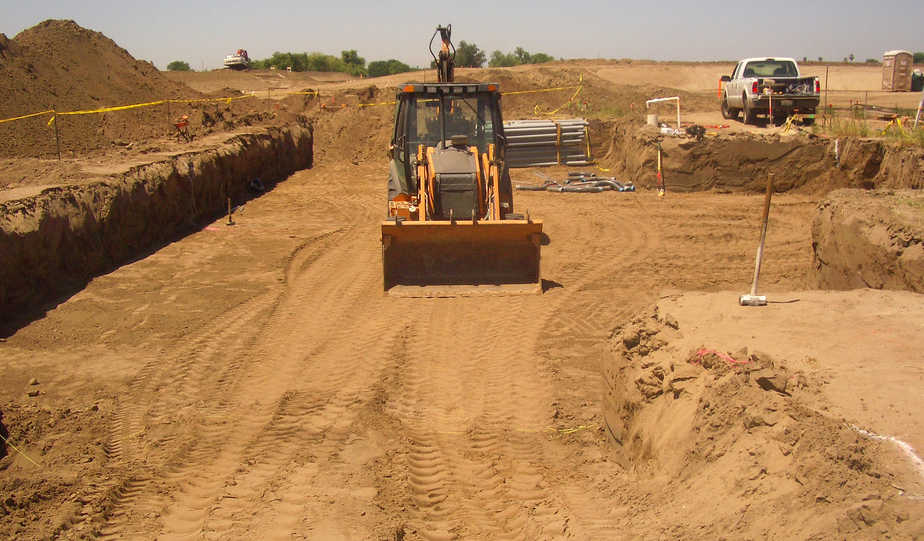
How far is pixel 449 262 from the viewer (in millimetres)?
10664

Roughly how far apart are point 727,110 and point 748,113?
1.98 meters

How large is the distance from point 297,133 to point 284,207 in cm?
799

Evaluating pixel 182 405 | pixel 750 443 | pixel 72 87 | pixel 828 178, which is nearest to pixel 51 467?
pixel 182 405

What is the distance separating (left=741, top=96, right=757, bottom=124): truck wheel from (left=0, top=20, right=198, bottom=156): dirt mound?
16977mm

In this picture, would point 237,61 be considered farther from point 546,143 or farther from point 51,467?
point 51,467

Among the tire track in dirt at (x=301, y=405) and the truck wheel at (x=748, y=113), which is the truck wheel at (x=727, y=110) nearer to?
the truck wheel at (x=748, y=113)

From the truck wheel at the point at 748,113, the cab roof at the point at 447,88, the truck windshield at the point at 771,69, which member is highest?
the truck windshield at the point at 771,69

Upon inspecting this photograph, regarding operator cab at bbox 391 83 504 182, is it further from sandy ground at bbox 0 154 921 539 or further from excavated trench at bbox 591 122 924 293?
excavated trench at bbox 591 122 924 293

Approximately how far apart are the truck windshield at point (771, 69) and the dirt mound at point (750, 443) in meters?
16.8

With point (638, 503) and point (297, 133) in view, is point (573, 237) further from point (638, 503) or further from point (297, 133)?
point (297, 133)

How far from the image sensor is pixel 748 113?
2128cm

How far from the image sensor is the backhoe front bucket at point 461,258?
10.3 meters

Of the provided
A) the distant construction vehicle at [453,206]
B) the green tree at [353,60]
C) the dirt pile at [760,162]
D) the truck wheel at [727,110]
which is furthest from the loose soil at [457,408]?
the green tree at [353,60]

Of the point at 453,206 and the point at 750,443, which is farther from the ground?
the point at 453,206
